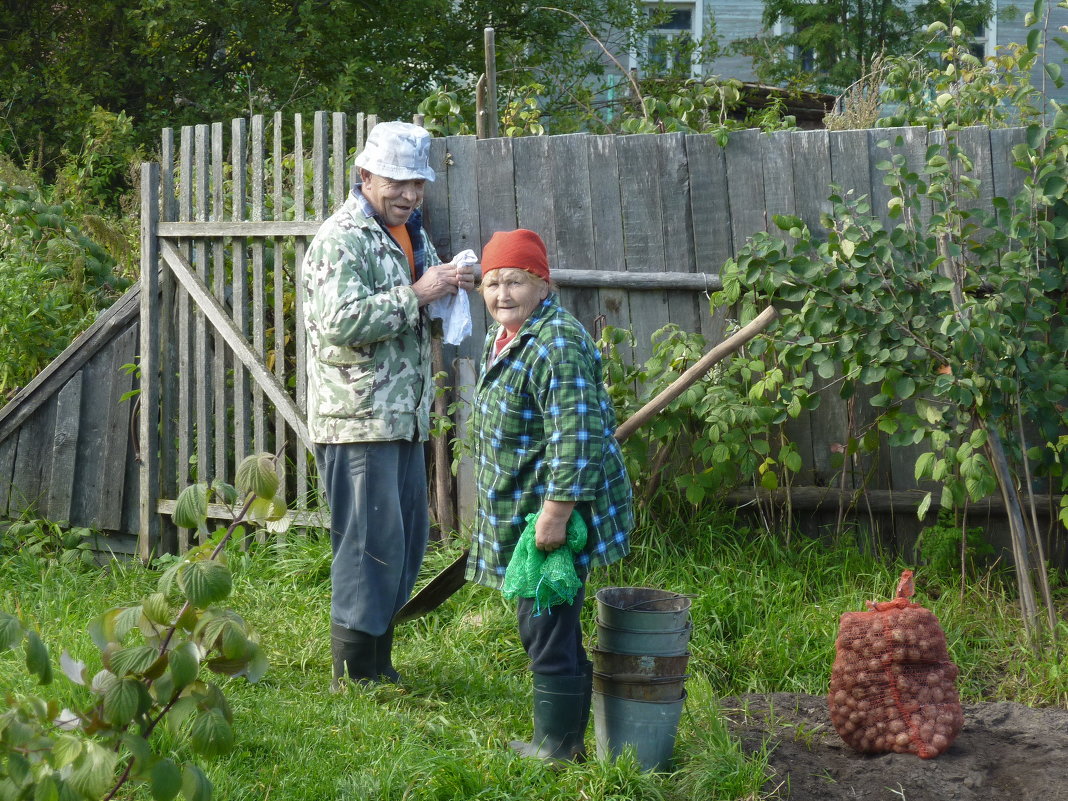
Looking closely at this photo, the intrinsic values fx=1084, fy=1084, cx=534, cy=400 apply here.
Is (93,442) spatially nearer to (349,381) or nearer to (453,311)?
(349,381)

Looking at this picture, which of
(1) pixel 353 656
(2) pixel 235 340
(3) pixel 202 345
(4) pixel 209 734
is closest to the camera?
(4) pixel 209 734

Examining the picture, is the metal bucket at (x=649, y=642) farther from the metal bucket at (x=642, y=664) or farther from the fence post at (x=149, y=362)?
the fence post at (x=149, y=362)

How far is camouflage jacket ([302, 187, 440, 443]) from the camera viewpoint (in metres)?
3.46

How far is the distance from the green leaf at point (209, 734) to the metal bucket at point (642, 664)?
4.66 ft

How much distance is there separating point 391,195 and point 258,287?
5.18 feet

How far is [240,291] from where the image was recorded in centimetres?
504

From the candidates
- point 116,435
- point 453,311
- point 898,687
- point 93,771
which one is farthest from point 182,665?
point 116,435

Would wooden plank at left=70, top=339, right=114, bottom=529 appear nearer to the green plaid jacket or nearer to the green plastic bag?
the green plaid jacket

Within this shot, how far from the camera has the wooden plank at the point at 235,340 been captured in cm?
490

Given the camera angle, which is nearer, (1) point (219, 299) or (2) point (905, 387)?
(2) point (905, 387)

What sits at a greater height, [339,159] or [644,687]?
[339,159]

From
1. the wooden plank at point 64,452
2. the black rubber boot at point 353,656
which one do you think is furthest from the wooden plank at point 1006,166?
the wooden plank at point 64,452

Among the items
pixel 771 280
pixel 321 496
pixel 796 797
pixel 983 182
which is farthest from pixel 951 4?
pixel 321 496

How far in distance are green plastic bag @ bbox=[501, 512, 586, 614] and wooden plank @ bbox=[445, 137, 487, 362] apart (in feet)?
6.30
